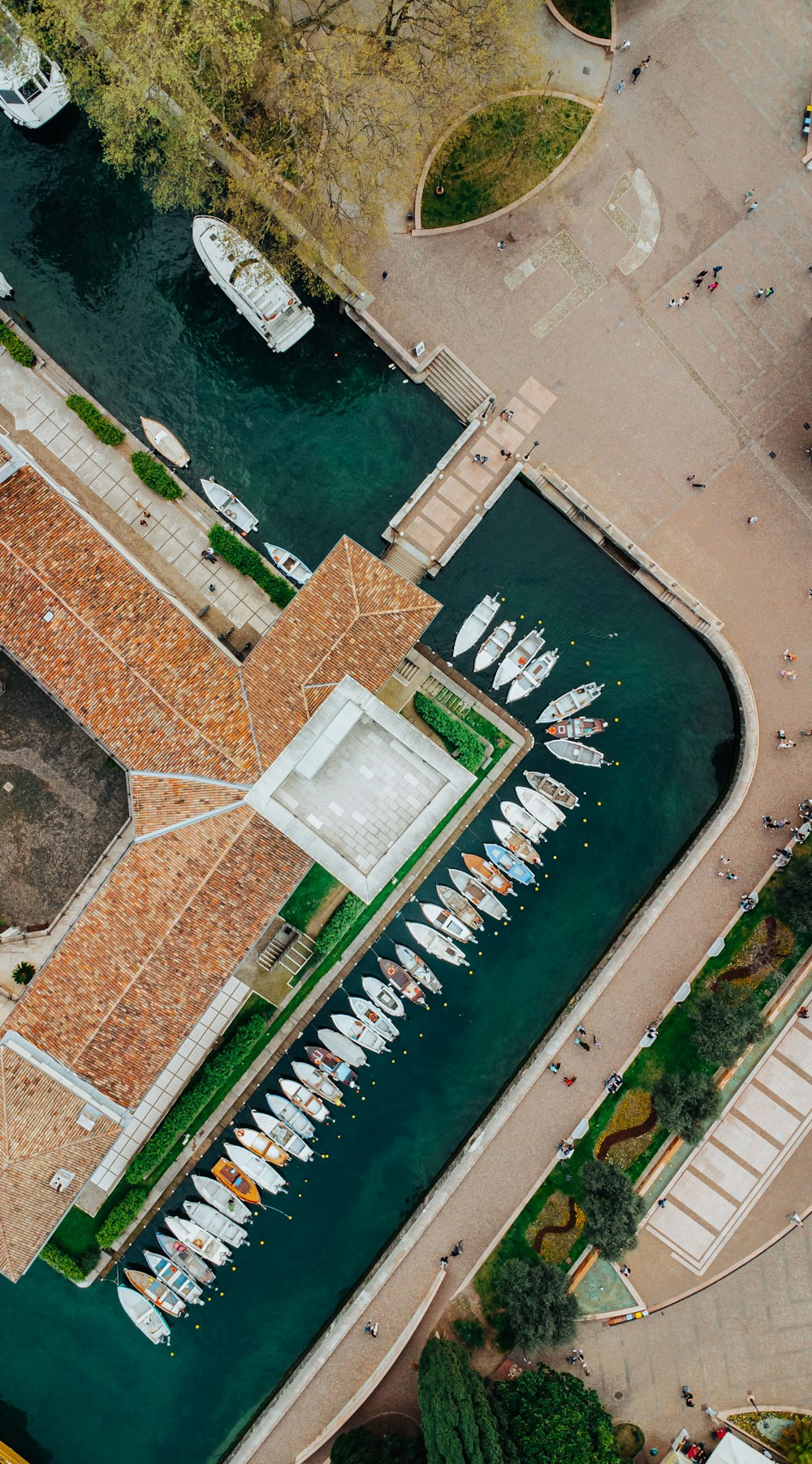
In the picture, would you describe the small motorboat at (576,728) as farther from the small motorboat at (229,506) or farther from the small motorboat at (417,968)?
the small motorboat at (229,506)

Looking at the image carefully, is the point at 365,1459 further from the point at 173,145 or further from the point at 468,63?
the point at 468,63

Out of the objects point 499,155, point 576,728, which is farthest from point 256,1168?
point 499,155

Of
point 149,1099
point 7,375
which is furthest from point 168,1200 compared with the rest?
point 7,375

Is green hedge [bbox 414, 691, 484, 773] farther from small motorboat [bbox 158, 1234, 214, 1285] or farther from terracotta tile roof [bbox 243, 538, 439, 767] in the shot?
small motorboat [bbox 158, 1234, 214, 1285]

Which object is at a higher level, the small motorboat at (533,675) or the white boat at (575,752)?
the small motorboat at (533,675)

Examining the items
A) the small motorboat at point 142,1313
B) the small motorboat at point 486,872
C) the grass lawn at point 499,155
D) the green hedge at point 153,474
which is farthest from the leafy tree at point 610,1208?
the grass lawn at point 499,155

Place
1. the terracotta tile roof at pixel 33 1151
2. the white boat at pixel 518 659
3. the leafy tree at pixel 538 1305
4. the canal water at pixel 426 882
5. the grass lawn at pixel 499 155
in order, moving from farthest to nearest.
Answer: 1. the white boat at pixel 518 659
2. the canal water at pixel 426 882
3. the grass lawn at pixel 499 155
4. the leafy tree at pixel 538 1305
5. the terracotta tile roof at pixel 33 1151
